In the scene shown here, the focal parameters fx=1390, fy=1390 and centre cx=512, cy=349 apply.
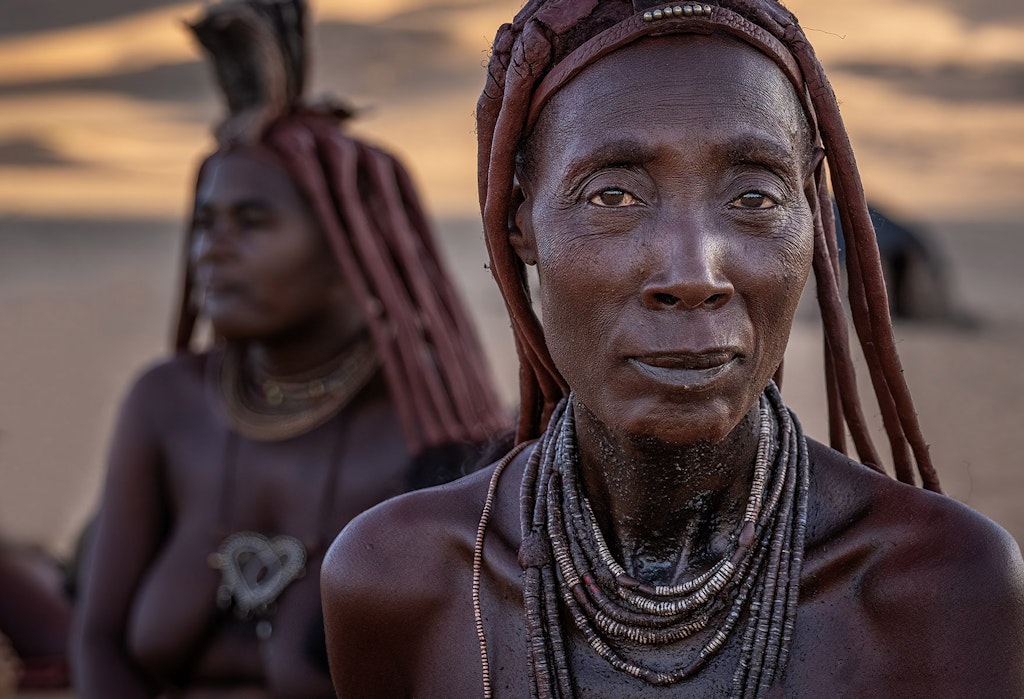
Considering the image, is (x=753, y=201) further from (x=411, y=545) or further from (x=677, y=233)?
(x=411, y=545)

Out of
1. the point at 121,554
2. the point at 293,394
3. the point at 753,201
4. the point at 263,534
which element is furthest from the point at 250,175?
the point at 753,201

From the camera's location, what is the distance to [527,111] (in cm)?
228

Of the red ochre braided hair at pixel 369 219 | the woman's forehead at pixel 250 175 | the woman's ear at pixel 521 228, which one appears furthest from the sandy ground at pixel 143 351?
the woman's ear at pixel 521 228

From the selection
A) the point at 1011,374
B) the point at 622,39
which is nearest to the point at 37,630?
the point at 622,39

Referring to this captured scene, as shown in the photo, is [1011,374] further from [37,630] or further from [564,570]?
[564,570]

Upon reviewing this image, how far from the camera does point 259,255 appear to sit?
4441 millimetres

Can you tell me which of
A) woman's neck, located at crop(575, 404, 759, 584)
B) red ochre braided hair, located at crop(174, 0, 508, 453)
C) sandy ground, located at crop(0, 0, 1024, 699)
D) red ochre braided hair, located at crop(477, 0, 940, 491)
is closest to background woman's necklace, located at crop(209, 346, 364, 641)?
red ochre braided hair, located at crop(174, 0, 508, 453)

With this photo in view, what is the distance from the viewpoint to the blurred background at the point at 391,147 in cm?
1332

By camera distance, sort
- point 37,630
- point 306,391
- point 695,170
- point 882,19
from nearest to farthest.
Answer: point 695,170
point 306,391
point 37,630
point 882,19

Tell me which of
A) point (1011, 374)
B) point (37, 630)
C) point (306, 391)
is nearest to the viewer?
point (306, 391)

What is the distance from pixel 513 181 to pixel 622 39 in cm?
33

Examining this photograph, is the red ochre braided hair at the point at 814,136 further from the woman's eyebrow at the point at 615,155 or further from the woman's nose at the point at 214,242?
the woman's nose at the point at 214,242

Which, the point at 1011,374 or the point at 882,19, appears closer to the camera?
the point at 1011,374

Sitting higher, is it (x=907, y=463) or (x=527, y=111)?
(x=527, y=111)
